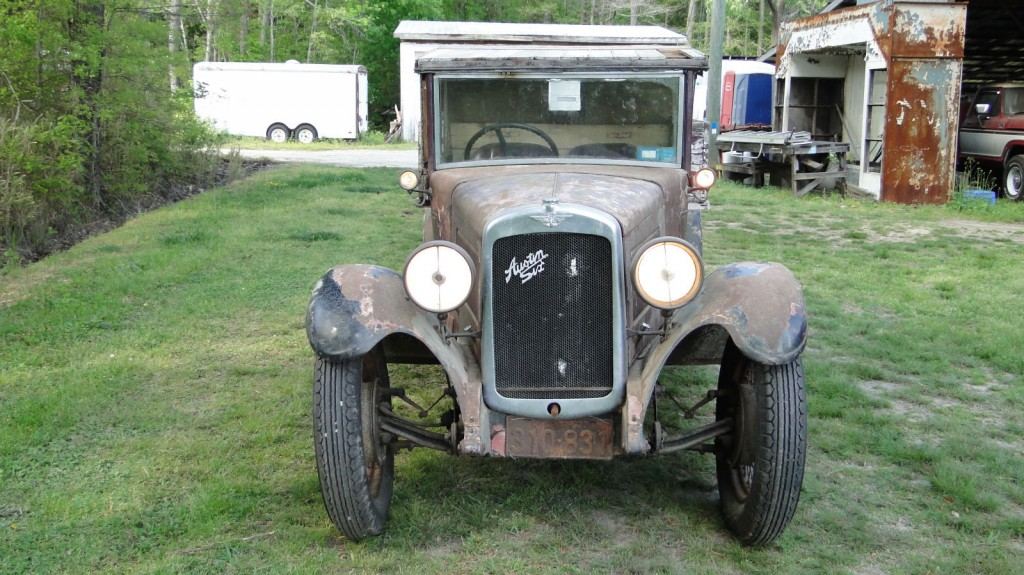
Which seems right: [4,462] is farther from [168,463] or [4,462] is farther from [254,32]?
[254,32]

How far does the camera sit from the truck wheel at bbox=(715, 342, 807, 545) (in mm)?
3375

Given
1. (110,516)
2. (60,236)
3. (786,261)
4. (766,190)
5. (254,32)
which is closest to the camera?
(110,516)

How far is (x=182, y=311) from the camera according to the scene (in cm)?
686

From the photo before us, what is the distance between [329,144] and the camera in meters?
27.8

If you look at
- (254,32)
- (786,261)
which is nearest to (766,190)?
(786,261)

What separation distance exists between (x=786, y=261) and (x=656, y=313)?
5620 millimetres

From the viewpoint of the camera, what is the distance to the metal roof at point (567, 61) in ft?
15.4

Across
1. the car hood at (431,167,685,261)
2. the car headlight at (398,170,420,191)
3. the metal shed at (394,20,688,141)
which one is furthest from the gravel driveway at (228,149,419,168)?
the car hood at (431,167,685,261)

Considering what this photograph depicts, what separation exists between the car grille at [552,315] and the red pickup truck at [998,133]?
12.5 m

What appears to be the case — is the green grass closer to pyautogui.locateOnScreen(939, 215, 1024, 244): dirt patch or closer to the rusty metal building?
the rusty metal building

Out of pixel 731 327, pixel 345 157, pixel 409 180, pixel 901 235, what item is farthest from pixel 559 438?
pixel 345 157

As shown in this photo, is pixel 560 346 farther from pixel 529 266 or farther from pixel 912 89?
pixel 912 89

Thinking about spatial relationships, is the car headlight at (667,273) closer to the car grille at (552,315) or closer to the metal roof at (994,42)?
the car grille at (552,315)

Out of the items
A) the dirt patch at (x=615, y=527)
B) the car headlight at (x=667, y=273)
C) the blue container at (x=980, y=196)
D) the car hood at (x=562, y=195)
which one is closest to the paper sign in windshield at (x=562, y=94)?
the car hood at (x=562, y=195)
